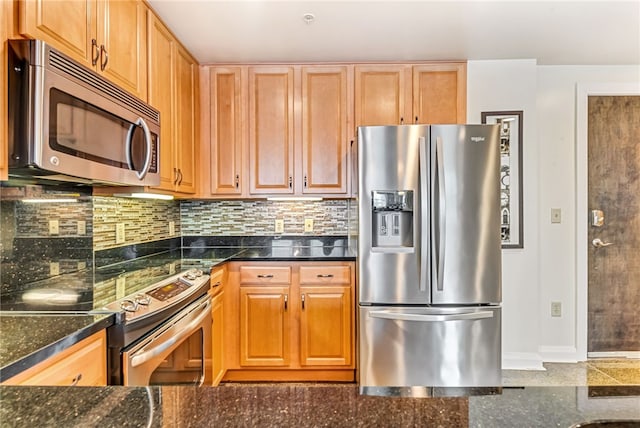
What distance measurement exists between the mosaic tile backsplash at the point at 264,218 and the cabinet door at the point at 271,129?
0.33 metres

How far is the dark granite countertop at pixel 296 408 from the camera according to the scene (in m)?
0.51

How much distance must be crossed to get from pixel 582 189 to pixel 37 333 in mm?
3493

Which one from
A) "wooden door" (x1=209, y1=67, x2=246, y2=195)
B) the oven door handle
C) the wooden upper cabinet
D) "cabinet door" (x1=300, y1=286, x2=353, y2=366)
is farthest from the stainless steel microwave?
"cabinet door" (x1=300, y1=286, x2=353, y2=366)

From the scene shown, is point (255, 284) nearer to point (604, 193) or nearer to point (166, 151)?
point (166, 151)

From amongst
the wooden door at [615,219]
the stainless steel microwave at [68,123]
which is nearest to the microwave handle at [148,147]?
the stainless steel microwave at [68,123]

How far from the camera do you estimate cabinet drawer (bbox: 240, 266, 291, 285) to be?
2516 mm

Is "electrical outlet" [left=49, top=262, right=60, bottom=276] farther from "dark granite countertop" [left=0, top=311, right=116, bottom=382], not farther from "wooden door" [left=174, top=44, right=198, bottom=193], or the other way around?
"wooden door" [left=174, top=44, right=198, bottom=193]

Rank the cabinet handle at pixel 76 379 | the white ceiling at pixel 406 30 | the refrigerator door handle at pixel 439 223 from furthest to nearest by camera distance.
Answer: the refrigerator door handle at pixel 439 223 < the white ceiling at pixel 406 30 < the cabinet handle at pixel 76 379

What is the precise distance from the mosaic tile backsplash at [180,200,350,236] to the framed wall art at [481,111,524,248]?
4.00 feet

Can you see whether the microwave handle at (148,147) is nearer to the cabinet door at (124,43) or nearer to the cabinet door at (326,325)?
the cabinet door at (124,43)

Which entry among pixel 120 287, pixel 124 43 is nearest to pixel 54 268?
pixel 120 287

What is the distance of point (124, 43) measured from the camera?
1.78m

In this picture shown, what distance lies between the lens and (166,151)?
2.28 m

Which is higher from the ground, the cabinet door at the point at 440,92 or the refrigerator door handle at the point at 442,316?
the cabinet door at the point at 440,92
